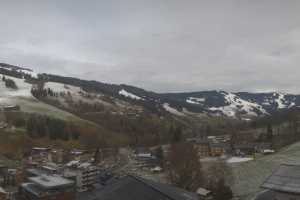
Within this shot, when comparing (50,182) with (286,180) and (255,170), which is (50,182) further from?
(286,180)

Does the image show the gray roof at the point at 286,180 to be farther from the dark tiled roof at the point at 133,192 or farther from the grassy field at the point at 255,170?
the grassy field at the point at 255,170

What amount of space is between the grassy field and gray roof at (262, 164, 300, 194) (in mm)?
22532

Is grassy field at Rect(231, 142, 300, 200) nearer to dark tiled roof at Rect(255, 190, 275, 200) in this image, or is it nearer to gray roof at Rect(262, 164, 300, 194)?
gray roof at Rect(262, 164, 300, 194)

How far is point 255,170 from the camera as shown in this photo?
6575 centimetres

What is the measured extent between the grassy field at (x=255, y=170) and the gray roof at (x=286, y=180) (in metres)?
22.5

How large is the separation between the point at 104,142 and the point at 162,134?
87.3 ft

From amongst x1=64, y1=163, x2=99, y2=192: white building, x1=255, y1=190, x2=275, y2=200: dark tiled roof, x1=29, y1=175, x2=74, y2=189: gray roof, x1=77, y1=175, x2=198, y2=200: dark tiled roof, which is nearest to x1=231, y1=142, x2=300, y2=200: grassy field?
x1=29, y1=175, x2=74, y2=189: gray roof

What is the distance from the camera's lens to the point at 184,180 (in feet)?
163

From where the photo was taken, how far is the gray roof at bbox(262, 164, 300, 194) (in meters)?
22.8

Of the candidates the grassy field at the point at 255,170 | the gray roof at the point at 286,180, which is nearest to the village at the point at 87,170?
the gray roof at the point at 286,180

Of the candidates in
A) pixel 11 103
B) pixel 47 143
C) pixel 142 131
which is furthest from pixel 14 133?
pixel 11 103

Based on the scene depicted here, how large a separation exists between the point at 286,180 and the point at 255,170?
4384 cm

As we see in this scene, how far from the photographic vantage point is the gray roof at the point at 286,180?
74.9 ft

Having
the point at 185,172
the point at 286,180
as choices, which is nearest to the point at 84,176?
the point at 185,172
